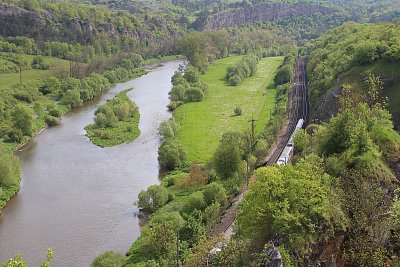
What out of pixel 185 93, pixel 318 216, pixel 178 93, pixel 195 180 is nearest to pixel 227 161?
pixel 195 180

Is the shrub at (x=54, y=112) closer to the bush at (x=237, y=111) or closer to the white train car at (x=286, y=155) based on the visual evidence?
the bush at (x=237, y=111)

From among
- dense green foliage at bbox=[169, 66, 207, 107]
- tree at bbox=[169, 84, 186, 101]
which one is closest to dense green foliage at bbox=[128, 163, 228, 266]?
dense green foliage at bbox=[169, 66, 207, 107]

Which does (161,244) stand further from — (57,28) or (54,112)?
(57,28)

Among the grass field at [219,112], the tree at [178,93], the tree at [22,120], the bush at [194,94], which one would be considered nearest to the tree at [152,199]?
the grass field at [219,112]

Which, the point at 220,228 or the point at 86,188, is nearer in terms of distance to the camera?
the point at 220,228

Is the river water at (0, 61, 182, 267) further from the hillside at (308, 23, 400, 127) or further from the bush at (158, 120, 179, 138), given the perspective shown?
the hillside at (308, 23, 400, 127)

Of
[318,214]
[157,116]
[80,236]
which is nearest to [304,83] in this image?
[157,116]

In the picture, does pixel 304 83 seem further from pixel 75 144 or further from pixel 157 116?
pixel 75 144
